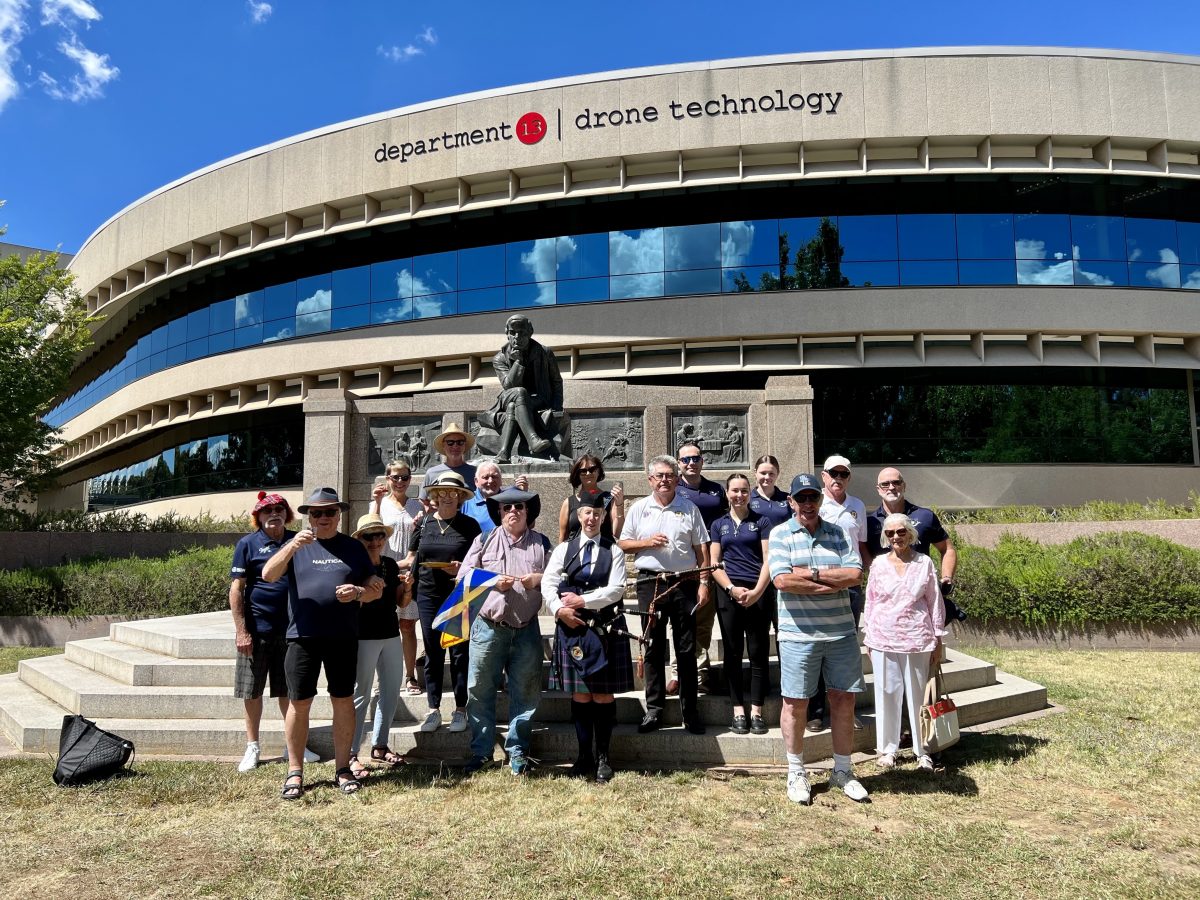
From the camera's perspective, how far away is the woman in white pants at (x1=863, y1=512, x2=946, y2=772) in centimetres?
538

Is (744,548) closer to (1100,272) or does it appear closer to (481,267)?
(481,267)

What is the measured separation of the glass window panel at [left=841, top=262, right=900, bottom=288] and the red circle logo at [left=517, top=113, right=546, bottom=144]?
9.72m

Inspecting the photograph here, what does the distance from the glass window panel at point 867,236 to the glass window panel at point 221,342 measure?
820 inches

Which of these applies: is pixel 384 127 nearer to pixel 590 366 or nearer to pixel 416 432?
pixel 590 366

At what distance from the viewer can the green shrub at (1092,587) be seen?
10.2 m

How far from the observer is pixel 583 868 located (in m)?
3.93

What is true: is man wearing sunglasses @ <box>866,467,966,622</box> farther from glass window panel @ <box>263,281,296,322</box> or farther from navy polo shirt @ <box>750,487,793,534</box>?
glass window panel @ <box>263,281,296,322</box>

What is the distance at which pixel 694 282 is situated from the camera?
22.7 metres

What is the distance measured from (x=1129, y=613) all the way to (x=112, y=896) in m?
11.3

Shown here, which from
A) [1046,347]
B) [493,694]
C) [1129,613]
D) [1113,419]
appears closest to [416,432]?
[493,694]

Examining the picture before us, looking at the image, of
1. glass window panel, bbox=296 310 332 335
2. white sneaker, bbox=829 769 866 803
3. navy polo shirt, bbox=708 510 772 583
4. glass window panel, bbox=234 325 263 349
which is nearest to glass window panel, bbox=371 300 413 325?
glass window panel, bbox=296 310 332 335

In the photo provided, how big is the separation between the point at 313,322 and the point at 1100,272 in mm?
24020

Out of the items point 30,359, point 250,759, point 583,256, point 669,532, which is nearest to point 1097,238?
point 583,256

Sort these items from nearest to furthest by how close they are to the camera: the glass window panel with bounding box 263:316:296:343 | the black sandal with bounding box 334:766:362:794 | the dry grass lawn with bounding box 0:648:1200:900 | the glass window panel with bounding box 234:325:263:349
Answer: the dry grass lawn with bounding box 0:648:1200:900
the black sandal with bounding box 334:766:362:794
the glass window panel with bounding box 263:316:296:343
the glass window panel with bounding box 234:325:263:349
